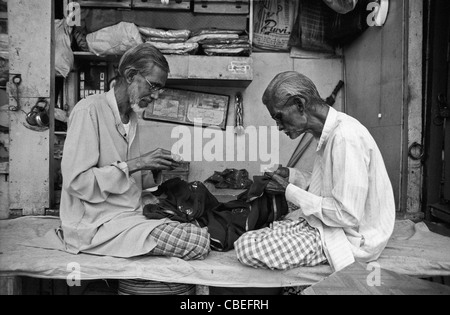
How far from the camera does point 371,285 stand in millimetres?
1922

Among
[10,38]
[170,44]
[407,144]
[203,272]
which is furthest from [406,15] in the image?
[10,38]

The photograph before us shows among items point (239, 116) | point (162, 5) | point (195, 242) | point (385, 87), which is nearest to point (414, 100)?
point (385, 87)

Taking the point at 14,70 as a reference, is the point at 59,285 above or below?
below

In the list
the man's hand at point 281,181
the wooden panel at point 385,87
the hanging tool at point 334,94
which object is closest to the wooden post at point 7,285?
the man's hand at point 281,181

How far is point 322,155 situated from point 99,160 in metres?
1.29

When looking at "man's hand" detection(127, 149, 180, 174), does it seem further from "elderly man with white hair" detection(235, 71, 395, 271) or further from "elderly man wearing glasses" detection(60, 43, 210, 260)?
"elderly man with white hair" detection(235, 71, 395, 271)

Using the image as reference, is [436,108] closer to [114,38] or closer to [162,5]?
[162,5]

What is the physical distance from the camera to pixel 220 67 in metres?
4.28

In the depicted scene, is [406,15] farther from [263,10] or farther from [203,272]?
[203,272]

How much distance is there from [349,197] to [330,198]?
0.42 feet

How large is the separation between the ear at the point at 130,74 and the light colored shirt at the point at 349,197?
113 cm

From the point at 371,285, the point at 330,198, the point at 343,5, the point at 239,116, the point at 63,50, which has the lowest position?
the point at 371,285

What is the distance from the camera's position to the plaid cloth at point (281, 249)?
212 centimetres

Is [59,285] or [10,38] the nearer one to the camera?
[59,285]
